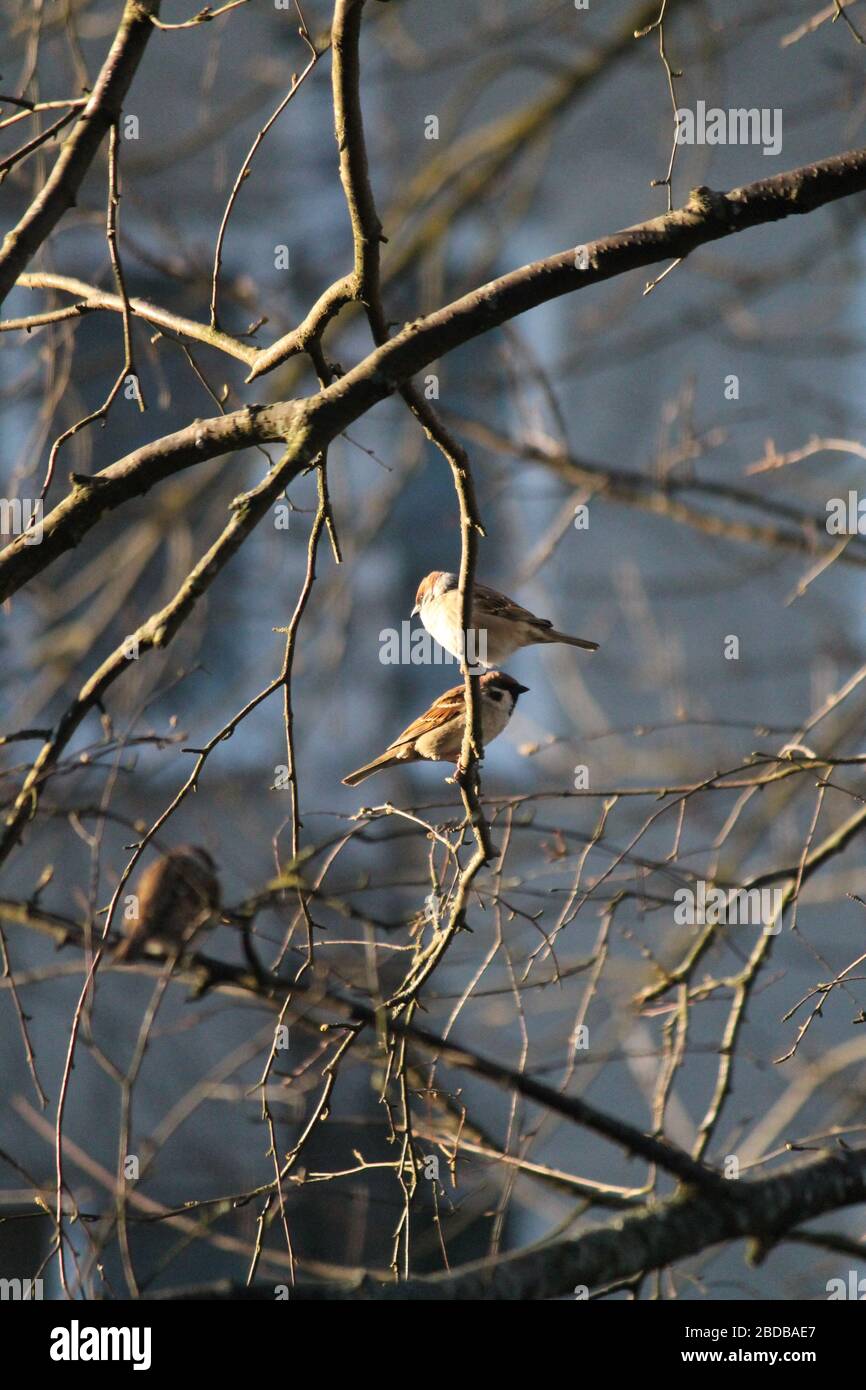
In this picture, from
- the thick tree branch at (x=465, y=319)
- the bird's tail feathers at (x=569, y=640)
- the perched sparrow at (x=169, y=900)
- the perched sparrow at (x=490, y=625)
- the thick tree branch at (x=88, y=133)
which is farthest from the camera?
the perched sparrow at (x=490, y=625)

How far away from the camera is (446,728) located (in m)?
4.54

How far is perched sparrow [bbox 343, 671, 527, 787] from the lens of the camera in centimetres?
455

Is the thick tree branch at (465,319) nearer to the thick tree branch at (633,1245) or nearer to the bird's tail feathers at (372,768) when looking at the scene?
the thick tree branch at (633,1245)

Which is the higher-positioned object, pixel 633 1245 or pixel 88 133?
pixel 88 133

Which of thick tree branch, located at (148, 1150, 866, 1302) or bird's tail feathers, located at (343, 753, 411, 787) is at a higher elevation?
bird's tail feathers, located at (343, 753, 411, 787)

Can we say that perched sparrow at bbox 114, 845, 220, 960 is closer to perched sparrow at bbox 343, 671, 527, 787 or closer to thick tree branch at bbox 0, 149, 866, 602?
thick tree branch at bbox 0, 149, 866, 602

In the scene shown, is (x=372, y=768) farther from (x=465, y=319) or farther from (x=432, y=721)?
(x=465, y=319)

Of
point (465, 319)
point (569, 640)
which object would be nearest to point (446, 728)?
point (569, 640)

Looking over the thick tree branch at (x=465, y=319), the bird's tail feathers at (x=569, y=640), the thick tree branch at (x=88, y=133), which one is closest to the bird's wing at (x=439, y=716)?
the bird's tail feathers at (x=569, y=640)

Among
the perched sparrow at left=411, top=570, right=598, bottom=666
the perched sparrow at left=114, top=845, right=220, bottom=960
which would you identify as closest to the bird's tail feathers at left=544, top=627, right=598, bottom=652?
the perched sparrow at left=411, top=570, right=598, bottom=666

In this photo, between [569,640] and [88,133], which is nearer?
[88,133]

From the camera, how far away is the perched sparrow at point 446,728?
14.9 ft
